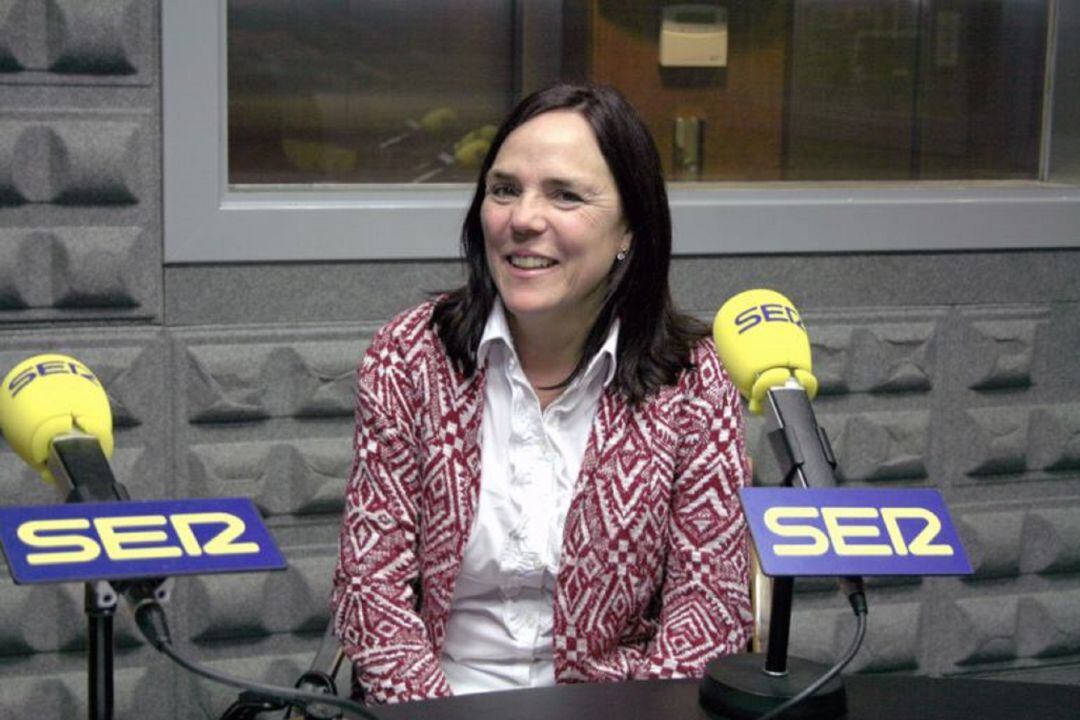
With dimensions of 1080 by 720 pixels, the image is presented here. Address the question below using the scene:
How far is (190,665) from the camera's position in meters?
1.50

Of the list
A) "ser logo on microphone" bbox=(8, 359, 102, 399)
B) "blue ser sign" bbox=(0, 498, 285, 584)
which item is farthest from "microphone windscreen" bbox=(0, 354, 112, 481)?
"blue ser sign" bbox=(0, 498, 285, 584)

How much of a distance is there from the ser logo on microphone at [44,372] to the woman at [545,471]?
0.87 meters

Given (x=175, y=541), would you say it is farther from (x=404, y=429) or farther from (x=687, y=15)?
(x=687, y=15)

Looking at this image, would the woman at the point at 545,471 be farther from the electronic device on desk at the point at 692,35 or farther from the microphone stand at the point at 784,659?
the electronic device on desk at the point at 692,35

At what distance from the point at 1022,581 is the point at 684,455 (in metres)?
2.57

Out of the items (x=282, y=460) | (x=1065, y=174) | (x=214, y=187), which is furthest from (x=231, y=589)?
(x=1065, y=174)

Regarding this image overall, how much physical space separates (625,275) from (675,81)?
193 centimetres

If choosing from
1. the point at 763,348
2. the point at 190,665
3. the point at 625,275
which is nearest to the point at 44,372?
the point at 190,665

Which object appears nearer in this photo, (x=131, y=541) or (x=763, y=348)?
(x=131, y=541)

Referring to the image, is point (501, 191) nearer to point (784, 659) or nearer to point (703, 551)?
point (703, 551)

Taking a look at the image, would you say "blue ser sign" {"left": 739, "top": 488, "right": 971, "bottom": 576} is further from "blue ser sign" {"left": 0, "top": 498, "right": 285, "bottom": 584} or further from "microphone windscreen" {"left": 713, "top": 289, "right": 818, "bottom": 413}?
"blue ser sign" {"left": 0, "top": 498, "right": 285, "bottom": 584}

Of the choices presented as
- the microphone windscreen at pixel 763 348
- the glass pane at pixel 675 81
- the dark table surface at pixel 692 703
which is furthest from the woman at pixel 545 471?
the glass pane at pixel 675 81

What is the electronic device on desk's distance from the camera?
4594mm

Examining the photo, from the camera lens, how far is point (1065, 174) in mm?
5066
